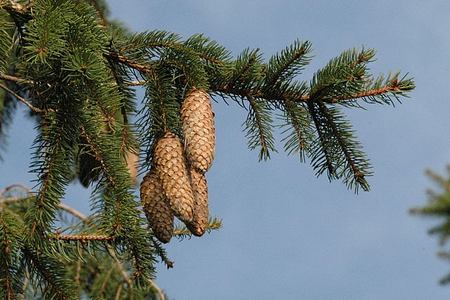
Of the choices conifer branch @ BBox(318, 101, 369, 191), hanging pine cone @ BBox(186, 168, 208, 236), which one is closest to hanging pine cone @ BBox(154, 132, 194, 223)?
hanging pine cone @ BBox(186, 168, 208, 236)

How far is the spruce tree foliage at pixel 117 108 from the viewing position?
91.2 inches

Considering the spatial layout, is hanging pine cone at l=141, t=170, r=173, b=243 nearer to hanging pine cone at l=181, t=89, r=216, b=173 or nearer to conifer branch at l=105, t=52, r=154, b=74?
hanging pine cone at l=181, t=89, r=216, b=173

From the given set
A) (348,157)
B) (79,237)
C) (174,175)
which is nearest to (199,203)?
(174,175)

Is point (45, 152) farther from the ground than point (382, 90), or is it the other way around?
point (382, 90)

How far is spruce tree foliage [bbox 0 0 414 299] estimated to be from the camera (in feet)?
7.60

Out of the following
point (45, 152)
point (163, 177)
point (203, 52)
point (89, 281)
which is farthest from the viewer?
point (89, 281)

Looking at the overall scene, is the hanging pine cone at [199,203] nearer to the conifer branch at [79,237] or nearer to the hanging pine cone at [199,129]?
the hanging pine cone at [199,129]

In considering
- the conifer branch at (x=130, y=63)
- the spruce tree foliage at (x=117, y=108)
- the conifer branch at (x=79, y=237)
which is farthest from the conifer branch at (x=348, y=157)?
the conifer branch at (x=79, y=237)

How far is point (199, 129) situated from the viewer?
2.26 meters

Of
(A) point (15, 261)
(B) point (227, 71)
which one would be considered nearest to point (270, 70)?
(B) point (227, 71)

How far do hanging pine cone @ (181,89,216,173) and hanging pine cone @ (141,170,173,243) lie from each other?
125 mm

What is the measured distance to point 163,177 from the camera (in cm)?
222

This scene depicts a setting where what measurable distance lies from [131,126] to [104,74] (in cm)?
28

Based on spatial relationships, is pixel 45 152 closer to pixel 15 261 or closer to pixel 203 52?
pixel 15 261
